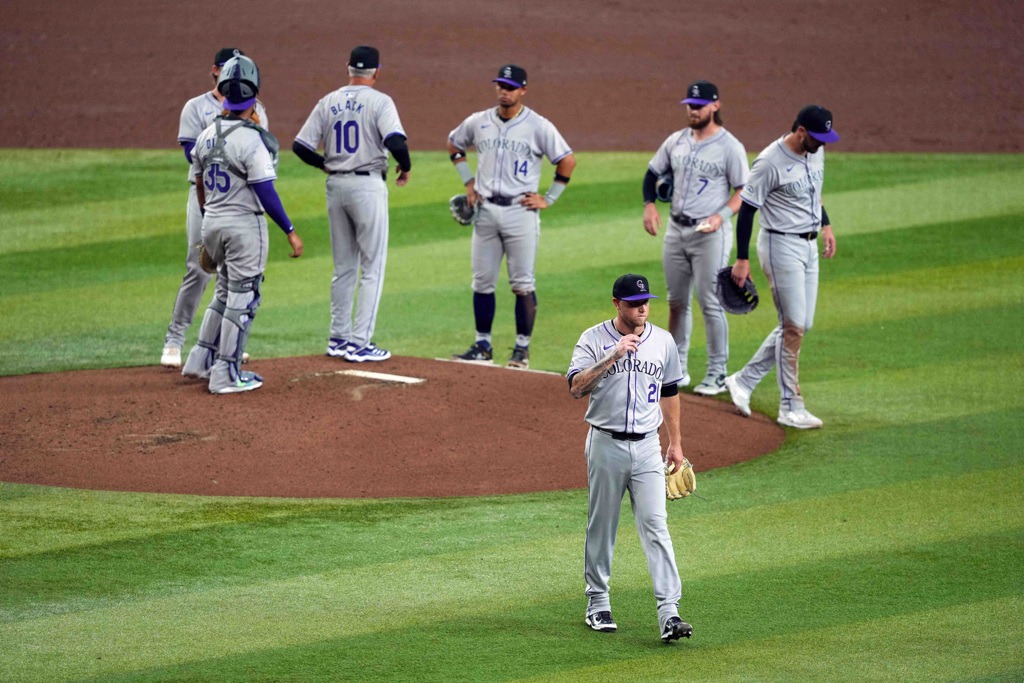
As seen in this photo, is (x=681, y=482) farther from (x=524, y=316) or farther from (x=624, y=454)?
(x=524, y=316)

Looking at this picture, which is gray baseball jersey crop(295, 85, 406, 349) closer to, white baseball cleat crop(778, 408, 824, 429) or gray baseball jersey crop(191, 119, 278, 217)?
gray baseball jersey crop(191, 119, 278, 217)

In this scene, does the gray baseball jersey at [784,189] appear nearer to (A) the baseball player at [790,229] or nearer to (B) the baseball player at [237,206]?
(A) the baseball player at [790,229]

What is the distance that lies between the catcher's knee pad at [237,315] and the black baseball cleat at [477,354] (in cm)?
197

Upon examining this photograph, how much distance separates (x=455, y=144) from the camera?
10375mm

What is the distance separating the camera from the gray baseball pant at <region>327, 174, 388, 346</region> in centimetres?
952

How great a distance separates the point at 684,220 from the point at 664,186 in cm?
34

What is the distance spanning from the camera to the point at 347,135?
9.48 metres

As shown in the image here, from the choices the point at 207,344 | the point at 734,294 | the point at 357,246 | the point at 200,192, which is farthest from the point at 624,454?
the point at 357,246

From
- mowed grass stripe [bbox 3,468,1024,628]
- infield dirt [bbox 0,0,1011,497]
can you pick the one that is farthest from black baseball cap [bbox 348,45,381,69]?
infield dirt [bbox 0,0,1011,497]

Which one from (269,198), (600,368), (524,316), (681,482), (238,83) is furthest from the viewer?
(524,316)

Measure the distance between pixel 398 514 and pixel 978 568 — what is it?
284 cm

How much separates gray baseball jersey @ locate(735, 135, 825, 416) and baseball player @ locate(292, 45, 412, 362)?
7.93 ft

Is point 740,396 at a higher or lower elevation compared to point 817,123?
lower

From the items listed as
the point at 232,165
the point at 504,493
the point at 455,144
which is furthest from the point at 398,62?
the point at 504,493
